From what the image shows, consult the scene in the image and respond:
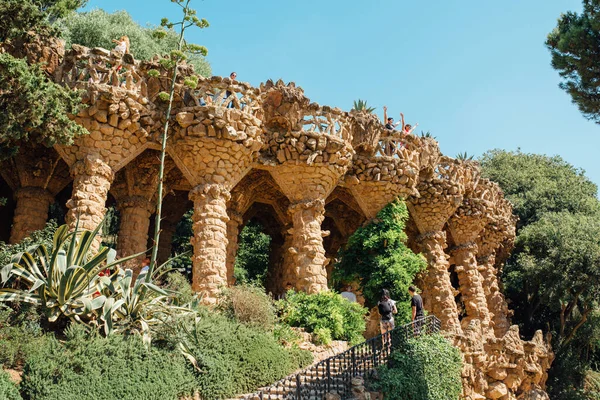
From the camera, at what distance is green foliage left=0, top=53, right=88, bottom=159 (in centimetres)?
920

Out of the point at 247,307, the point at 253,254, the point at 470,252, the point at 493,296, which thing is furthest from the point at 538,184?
the point at 247,307

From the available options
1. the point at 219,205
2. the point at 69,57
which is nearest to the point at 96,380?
the point at 219,205

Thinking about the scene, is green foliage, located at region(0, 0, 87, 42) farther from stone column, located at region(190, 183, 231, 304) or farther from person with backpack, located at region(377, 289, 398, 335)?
person with backpack, located at region(377, 289, 398, 335)

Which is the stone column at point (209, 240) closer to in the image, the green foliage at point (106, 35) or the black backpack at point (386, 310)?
the black backpack at point (386, 310)

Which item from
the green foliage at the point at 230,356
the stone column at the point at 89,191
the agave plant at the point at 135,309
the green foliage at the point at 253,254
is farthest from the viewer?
the green foliage at the point at 253,254

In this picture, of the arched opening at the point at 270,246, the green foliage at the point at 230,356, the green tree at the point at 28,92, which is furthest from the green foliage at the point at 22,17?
the arched opening at the point at 270,246

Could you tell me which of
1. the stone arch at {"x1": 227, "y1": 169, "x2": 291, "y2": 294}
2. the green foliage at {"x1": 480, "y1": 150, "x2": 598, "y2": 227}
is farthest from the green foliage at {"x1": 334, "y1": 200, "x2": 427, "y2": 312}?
the green foliage at {"x1": 480, "y1": 150, "x2": 598, "y2": 227}

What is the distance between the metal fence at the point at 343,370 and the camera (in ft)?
26.4

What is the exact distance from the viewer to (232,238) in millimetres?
16328

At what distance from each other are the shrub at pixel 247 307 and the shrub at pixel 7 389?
4393mm

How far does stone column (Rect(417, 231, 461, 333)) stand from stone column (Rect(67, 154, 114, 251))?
9903 mm

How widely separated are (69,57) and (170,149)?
281cm

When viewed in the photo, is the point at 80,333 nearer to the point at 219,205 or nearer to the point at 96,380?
the point at 96,380

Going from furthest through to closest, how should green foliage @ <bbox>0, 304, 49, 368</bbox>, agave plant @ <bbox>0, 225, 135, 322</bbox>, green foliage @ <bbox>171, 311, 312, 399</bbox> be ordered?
green foliage @ <bbox>171, 311, 312, 399</bbox> → agave plant @ <bbox>0, 225, 135, 322</bbox> → green foliage @ <bbox>0, 304, 49, 368</bbox>
